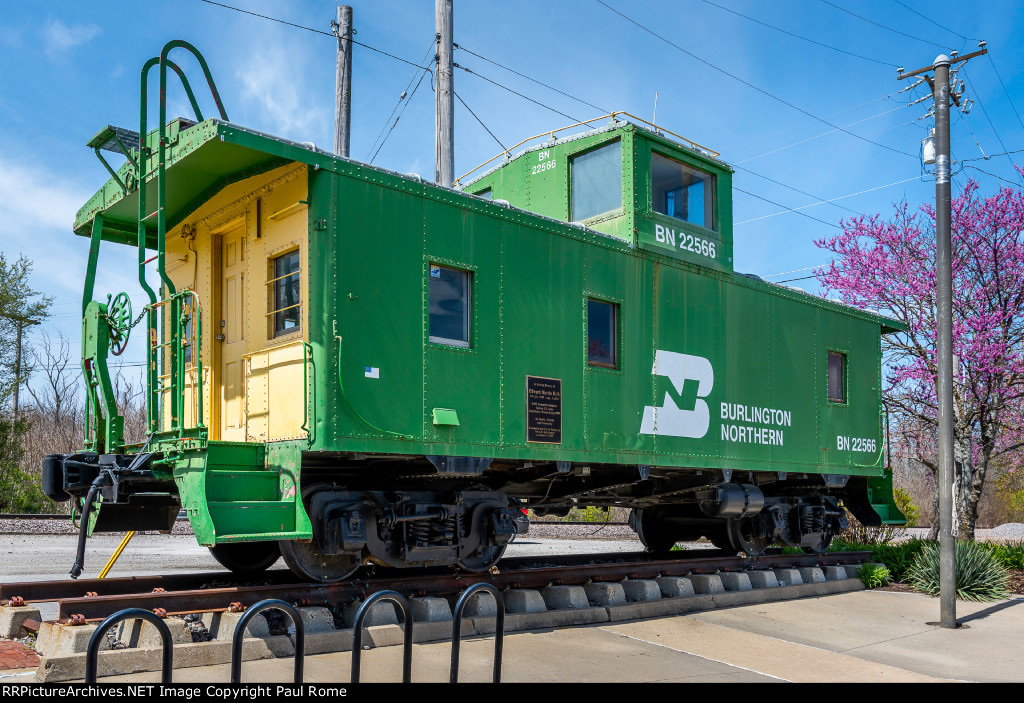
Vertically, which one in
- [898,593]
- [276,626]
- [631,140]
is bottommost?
[898,593]

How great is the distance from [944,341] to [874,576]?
4.35 metres

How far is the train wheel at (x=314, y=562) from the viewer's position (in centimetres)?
712

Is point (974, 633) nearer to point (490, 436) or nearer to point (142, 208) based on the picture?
point (490, 436)

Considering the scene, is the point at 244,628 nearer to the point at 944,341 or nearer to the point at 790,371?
the point at 944,341

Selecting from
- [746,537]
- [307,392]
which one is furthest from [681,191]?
[307,392]

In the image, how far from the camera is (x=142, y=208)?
23.1 feet

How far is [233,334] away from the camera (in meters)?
8.34

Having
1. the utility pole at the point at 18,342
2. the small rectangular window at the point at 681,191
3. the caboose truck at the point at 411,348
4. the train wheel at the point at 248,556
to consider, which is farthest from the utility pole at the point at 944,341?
the utility pole at the point at 18,342

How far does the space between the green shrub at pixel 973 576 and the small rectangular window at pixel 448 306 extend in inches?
274

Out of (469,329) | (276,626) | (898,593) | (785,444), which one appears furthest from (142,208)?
(898,593)

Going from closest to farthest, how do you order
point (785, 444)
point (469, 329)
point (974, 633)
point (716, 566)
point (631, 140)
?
point (469, 329) → point (974, 633) → point (631, 140) → point (716, 566) → point (785, 444)

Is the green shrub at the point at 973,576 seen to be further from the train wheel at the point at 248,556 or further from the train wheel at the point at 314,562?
the train wheel at the point at 248,556

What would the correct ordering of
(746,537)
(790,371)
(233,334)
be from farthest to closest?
(746,537)
(790,371)
(233,334)

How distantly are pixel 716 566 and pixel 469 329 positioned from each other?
4.66 metres
